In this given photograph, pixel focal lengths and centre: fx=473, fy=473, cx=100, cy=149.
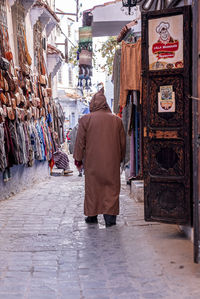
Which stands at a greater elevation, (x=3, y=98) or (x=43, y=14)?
(x=43, y=14)

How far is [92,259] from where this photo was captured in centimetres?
467

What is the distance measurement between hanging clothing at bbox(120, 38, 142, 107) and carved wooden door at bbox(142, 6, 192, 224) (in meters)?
2.79

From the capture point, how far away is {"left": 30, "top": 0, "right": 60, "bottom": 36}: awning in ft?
42.7

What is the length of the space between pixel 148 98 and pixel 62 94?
3626 cm

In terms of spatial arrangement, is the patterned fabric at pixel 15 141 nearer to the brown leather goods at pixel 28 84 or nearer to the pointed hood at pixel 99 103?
the brown leather goods at pixel 28 84

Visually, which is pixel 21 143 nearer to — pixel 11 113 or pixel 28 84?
pixel 11 113

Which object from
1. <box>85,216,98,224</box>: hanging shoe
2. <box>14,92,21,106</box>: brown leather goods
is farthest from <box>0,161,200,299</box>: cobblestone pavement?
<box>14,92,21,106</box>: brown leather goods

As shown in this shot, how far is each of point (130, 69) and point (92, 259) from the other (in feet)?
14.0

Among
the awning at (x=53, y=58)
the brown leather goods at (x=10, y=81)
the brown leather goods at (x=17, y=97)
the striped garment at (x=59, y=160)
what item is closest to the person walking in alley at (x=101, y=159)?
the brown leather goods at (x=10, y=81)

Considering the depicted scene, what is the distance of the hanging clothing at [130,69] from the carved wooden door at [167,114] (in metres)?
2.79

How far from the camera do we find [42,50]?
14828 millimetres

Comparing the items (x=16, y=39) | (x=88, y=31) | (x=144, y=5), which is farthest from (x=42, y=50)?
(x=144, y=5)

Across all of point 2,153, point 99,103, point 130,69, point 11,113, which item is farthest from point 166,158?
point 11,113

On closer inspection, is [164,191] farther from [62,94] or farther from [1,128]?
[62,94]
